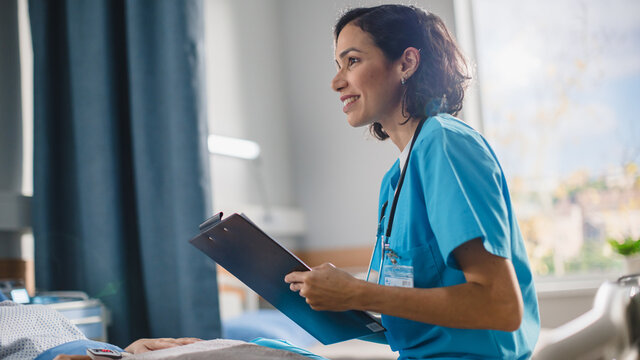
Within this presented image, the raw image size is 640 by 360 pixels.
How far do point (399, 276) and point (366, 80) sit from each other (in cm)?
39

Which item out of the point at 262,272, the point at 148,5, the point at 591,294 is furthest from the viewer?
the point at 591,294

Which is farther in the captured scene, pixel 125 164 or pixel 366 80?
pixel 125 164

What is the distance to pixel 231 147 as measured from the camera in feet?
10.8

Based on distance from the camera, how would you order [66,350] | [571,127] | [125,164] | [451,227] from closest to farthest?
1. [451,227]
2. [66,350]
3. [125,164]
4. [571,127]

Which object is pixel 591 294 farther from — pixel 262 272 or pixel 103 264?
pixel 262 272

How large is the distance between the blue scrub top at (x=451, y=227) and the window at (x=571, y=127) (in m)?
2.72

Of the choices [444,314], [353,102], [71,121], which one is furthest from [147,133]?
[444,314]

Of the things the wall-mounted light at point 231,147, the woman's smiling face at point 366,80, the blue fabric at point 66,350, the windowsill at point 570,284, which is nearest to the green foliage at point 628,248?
the windowsill at point 570,284

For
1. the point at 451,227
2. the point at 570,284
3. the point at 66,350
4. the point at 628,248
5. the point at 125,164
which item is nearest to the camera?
the point at 451,227

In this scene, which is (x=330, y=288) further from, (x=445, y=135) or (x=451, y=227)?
(x=445, y=135)

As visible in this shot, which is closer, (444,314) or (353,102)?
(444,314)

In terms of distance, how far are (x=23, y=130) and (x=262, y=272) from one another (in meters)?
1.63

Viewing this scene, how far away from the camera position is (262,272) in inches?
43.7

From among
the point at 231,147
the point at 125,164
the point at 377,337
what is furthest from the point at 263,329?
the point at 377,337
